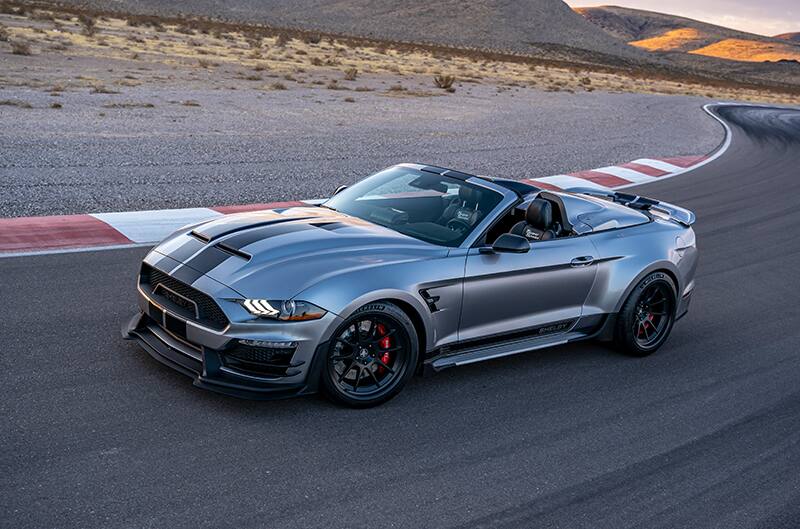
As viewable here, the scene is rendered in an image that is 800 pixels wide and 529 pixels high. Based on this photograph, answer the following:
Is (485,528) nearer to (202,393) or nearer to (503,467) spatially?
(503,467)

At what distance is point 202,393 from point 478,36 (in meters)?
119

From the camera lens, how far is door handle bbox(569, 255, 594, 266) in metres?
6.96

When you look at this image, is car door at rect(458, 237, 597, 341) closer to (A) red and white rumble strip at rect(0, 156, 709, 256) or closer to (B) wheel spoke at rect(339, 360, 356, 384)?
(B) wheel spoke at rect(339, 360, 356, 384)

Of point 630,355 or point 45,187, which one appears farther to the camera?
point 45,187

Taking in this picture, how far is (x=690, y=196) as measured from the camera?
15.7 m

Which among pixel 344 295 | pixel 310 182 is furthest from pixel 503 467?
pixel 310 182

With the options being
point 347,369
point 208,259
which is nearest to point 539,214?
point 347,369

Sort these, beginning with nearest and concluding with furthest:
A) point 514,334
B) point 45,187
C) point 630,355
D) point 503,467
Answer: point 503,467, point 514,334, point 630,355, point 45,187

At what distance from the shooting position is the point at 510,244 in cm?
634

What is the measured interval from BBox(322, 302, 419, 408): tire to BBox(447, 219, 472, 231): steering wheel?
102 cm

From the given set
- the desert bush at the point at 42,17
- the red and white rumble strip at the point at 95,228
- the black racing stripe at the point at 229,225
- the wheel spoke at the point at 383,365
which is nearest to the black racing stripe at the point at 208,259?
the black racing stripe at the point at 229,225

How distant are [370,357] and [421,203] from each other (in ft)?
5.33

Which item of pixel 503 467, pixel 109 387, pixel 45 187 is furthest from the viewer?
pixel 45 187

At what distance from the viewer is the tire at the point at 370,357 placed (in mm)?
5684
